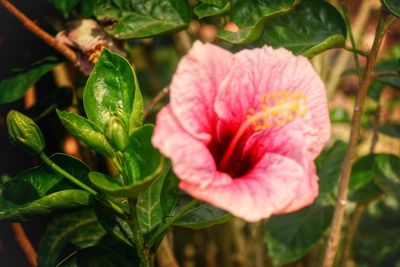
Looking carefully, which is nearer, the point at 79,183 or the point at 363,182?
the point at 79,183

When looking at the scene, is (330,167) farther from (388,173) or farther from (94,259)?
(94,259)

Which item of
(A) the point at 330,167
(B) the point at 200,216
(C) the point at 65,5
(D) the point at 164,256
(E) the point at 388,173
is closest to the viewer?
(B) the point at 200,216

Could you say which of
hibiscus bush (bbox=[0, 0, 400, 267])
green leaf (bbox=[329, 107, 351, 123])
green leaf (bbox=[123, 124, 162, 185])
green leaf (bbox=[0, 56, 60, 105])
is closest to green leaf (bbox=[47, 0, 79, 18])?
hibiscus bush (bbox=[0, 0, 400, 267])

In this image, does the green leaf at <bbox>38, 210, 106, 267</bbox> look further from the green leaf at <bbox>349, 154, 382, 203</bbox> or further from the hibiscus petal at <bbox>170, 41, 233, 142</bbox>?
the green leaf at <bbox>349, 154, 382, 203</bbox>

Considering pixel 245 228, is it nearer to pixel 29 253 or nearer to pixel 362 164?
pixel 362 164

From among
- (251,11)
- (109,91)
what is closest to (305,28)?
(251,11)

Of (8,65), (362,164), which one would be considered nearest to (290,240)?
(362,164)
